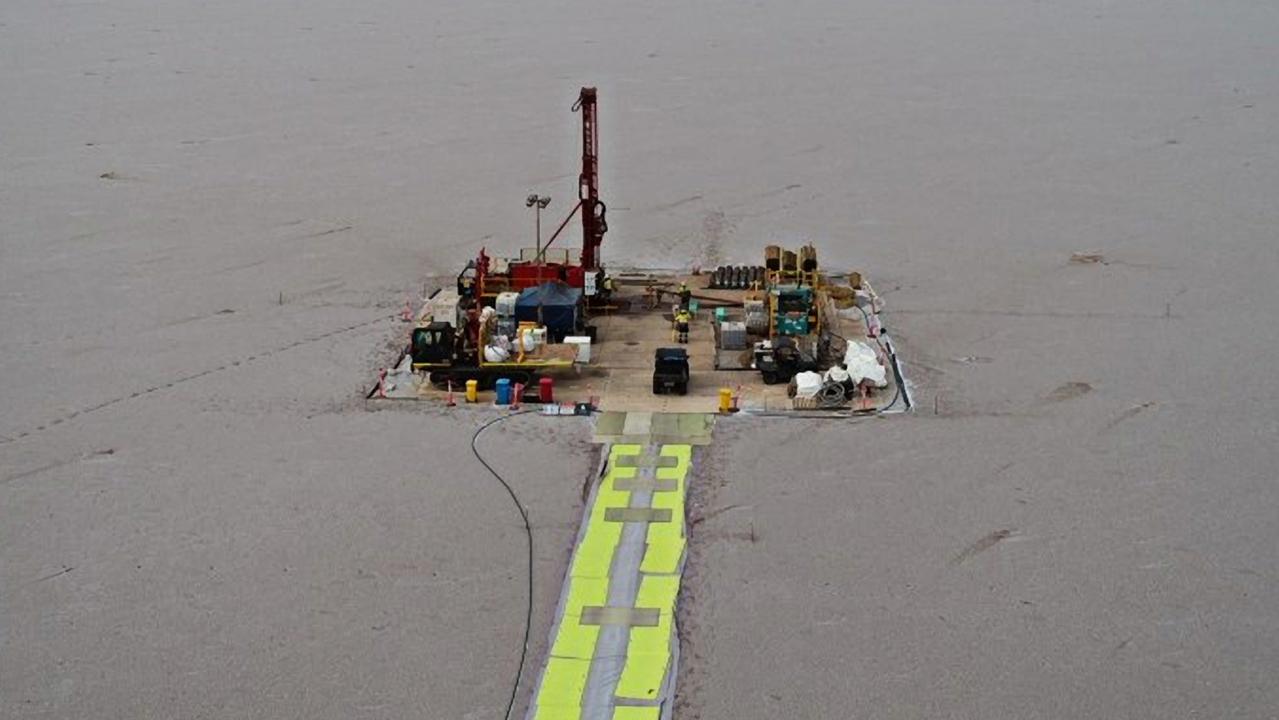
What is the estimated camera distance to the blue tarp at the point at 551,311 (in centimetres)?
2170

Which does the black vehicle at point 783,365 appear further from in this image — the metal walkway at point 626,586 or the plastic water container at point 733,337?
the metal walkway at point 626,586

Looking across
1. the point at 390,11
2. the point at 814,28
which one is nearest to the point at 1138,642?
the point at 814,28

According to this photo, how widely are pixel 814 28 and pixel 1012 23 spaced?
8576 mm

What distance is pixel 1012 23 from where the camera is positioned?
57750mm

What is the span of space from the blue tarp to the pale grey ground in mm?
2389

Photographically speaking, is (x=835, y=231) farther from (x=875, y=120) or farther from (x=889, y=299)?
(x=875, y=120)

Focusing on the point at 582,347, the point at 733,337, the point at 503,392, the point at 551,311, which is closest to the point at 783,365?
the point at 733,337

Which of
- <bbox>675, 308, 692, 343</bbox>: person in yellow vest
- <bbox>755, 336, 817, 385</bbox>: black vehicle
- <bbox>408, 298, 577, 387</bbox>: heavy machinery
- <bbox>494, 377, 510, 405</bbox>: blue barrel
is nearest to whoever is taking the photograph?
<bbox>494, 377, 510, 405</bbox>: blue barrel

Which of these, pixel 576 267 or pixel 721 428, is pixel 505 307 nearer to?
pixel 576 267

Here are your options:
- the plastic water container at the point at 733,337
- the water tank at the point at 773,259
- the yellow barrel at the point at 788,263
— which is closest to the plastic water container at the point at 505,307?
the plastic water container at the point at 733,337

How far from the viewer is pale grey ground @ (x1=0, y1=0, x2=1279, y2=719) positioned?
13617mm

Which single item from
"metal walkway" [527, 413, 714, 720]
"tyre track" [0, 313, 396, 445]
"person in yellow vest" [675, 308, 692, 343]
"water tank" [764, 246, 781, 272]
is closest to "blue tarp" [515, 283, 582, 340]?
"person in yellow vest" [675, 308, 692, 343]

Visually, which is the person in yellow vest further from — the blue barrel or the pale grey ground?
the pale grey ground

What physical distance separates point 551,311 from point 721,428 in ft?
13.2
